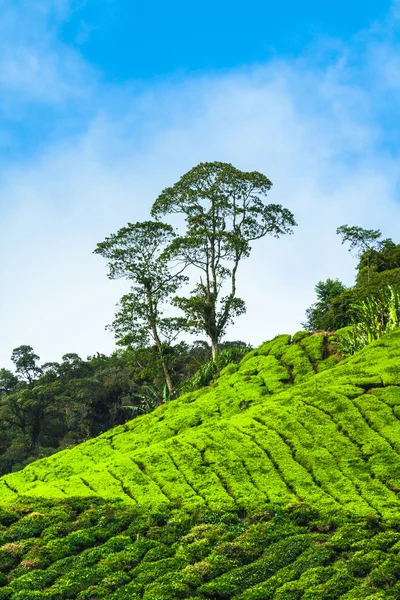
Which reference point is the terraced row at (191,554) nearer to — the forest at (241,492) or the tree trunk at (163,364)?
the forest at (241,492)

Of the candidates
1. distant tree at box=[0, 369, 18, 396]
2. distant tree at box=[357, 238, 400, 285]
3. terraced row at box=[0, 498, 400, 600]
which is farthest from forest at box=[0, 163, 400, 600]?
distant tree at box=[0, 369, 18, 396]

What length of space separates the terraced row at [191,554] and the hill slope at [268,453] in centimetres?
71

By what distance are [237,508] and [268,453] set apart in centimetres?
236

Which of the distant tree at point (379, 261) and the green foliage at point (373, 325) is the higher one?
the distant tree at point (379, 261)

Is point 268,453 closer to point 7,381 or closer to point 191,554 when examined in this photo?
point 191,554

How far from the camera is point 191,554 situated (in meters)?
10.1

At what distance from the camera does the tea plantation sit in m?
9.31

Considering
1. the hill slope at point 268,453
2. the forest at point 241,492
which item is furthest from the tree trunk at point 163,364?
the hill slope at point 268,453

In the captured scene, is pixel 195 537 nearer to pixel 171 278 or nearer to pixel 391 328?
pixel 391 328

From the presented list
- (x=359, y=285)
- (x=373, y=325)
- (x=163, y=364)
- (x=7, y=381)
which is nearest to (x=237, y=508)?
(x=373, y=325)

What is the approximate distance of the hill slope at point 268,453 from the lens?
12.2 meters

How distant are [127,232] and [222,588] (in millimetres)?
21149

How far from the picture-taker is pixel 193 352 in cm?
5219

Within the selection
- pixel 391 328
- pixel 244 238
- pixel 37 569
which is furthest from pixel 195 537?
pixel 244 238
